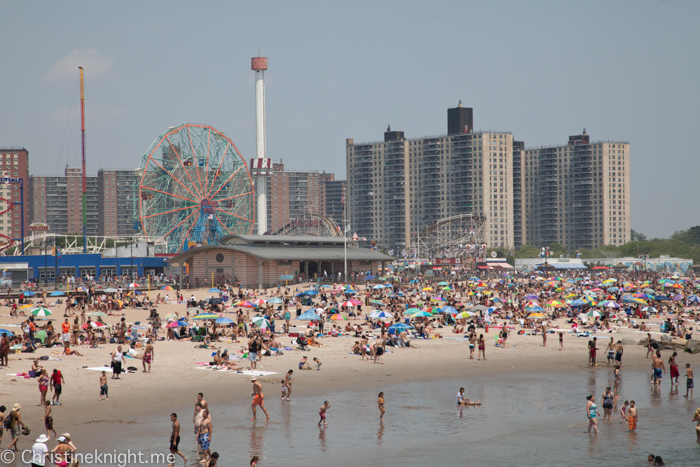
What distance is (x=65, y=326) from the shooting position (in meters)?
31.5

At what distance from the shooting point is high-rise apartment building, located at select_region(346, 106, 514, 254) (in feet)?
588

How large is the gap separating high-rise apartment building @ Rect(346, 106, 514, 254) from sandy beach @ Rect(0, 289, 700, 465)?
5568 inches

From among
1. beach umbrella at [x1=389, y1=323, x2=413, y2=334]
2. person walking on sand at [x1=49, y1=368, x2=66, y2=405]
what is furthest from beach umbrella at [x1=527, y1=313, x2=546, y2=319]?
person walking on sand at [x1=49, y1=368, x2=66, y2=405]

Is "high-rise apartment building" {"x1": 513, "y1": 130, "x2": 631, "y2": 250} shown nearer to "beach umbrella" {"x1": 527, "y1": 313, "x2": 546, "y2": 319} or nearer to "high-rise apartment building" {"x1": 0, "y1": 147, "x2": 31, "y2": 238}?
"high-rise apartment building" {"x1": 0, "y1": 147, "x2": 31, "y2": 238}

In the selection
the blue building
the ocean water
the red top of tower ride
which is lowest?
the ocean water

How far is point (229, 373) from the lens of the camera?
90.3ft

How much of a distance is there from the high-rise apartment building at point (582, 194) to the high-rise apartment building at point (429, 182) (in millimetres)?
15301

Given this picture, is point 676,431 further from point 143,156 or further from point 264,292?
point 143,156

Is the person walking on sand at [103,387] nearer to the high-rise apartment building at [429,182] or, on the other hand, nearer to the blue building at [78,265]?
the blue building at [78,265]

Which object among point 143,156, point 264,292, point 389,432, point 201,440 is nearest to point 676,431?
point 389,432

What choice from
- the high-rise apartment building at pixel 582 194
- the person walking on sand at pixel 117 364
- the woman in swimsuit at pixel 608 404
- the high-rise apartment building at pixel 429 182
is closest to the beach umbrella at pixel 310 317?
the person walking on sand at pixel 117 364

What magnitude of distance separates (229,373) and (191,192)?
60183mm

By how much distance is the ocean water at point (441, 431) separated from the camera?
60.1 ft

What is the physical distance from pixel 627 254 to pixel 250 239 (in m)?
122
